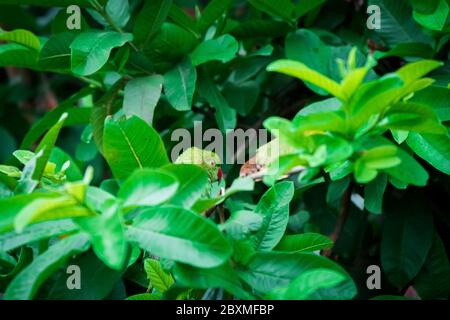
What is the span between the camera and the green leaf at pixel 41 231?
658 millimetres

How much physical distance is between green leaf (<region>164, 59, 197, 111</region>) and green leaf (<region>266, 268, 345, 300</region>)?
0.39m

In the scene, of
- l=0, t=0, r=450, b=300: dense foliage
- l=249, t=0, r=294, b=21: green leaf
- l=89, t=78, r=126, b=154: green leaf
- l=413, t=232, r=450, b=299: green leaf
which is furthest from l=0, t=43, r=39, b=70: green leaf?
l=413, t=232, r=450, b=299: green leaf

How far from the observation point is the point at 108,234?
0.58 m

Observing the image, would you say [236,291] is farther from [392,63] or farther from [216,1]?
[392,63]

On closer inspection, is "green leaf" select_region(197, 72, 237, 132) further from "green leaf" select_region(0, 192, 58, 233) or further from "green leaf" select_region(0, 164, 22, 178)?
"green leaf" select_region(0, 192, 58, 233)

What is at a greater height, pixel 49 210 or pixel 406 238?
pixel 49 210

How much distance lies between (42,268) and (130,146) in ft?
0.53

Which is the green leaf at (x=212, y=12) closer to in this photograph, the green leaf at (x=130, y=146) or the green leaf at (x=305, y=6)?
the green leaf at (x=305, y=6)

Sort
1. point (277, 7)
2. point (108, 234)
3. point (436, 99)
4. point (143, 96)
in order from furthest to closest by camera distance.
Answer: point (277, 7), point (143, 96), point (436, 99), point (108, 234)

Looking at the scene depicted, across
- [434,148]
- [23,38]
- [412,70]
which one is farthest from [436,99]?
[23,38]

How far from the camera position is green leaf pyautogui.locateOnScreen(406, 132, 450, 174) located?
30.8 inches

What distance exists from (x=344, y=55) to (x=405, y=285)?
38cm

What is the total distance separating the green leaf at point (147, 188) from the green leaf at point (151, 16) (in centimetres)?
43

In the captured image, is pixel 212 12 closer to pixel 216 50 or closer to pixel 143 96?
pixel 216 50
